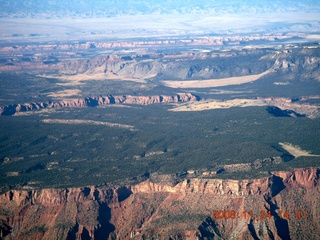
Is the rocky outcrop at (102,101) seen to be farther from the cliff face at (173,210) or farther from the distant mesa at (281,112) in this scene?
the cliff face at (173,210)

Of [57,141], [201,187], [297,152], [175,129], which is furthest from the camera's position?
[175,129]

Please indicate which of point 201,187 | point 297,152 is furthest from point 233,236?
point 297,152

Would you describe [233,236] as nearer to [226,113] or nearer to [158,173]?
[158,173]

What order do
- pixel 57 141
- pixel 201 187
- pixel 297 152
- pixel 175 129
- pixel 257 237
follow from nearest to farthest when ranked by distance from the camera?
pixel 257 237
pixel 201 187
pixel 297 152
pixel 57 141
pixel 175 129
